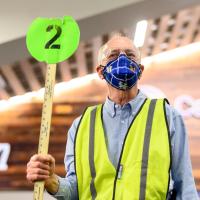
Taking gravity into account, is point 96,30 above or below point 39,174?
above

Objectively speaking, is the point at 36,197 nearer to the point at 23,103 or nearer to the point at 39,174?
the point at 39,174

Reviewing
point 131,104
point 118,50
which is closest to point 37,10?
point 118,50

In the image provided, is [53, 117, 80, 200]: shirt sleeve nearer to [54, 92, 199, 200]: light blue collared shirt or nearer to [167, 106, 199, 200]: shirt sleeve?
[54, 92, 199, 200]: light blue collared shirt

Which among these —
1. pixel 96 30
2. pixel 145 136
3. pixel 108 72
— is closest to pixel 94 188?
pixel 145 136

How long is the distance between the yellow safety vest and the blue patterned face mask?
0.08 metres

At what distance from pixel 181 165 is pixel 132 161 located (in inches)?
5.6

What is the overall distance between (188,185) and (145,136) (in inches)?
7.1

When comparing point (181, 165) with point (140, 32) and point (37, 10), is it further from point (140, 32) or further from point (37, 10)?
point (37, 10)

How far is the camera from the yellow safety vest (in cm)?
122

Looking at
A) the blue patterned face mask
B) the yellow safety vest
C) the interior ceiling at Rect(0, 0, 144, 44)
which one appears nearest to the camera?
the yellow safety vest

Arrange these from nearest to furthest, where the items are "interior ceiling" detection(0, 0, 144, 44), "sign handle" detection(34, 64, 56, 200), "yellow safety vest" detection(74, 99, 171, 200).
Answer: "sign handle" detection(34, 64, 56, 200) → "yellow safety vest" detection(74, 99, 171, 200) → "interior ceiling" detection(0, 0, 144, 44)

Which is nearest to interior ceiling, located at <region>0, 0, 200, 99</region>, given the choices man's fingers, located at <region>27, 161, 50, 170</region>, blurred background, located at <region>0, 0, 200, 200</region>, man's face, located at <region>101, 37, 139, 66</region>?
blurred background, located at <region>0, 0, 200, 200</region>

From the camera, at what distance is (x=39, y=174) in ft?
3.62

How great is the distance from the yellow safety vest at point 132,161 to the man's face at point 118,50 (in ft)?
0.55
